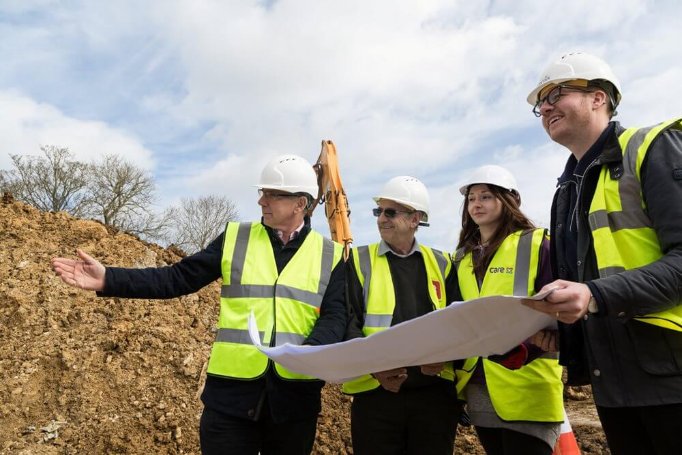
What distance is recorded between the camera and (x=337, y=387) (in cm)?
720

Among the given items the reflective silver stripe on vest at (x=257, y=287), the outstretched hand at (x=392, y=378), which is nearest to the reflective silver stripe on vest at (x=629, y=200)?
the outstretched hand at (x=392, y=378)

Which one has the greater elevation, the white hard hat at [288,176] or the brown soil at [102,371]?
the white hard hat at [288,176]

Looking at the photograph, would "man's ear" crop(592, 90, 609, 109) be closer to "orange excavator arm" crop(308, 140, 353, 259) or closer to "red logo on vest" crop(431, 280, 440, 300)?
"red logo on vest" crop(431, 280, 440, 300)

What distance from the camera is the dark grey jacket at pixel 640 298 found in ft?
6.45

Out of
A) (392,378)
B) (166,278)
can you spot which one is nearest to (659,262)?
(392,378)

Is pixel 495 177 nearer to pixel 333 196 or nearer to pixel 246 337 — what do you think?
pixel 246 337

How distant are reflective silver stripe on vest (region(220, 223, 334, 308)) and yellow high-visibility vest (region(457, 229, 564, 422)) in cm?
97

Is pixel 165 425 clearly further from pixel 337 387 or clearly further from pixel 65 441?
pixel 337 387

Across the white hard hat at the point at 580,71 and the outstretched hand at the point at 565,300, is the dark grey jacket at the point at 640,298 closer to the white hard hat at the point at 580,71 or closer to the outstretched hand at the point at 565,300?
the outstretched hand at the point at 565,300

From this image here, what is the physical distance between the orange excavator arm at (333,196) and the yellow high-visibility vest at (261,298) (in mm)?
5489

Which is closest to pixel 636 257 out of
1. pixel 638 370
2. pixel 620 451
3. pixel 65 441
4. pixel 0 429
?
pixel 638 370

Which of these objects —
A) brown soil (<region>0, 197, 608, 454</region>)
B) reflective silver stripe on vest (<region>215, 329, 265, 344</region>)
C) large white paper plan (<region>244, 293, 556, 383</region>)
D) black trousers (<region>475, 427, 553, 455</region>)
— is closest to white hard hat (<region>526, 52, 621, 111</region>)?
large white paper plan (<region>244, 293, 556, 383</region>)

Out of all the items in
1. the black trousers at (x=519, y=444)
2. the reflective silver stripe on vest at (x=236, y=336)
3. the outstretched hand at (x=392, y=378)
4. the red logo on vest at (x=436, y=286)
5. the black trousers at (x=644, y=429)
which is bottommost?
the black trousers at (x=519, y=444)

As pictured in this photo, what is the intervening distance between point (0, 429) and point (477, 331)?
19.2ft
